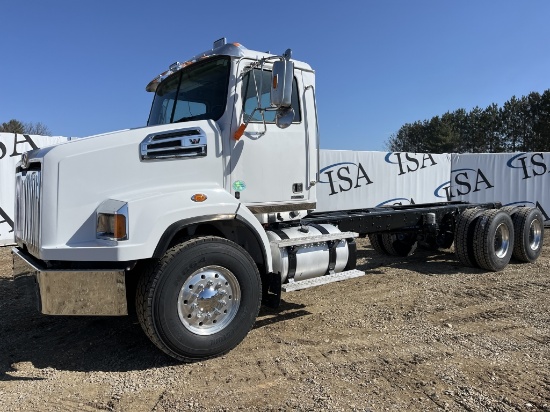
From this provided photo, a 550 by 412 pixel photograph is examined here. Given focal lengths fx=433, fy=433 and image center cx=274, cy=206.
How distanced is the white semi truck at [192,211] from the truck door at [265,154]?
0.5 inches

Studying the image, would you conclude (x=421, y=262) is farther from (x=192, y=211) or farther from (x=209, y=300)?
(x=192, y=211)

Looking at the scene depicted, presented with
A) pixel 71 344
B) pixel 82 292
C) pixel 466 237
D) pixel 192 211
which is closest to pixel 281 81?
pixel 192 211

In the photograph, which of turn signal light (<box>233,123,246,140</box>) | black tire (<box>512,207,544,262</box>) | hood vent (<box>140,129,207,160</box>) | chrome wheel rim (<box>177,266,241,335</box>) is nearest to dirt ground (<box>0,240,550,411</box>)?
chrome wheel rim (<box>177,266,241,335</box>)

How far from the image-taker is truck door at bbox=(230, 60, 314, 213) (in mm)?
4480

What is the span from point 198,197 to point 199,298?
89cm

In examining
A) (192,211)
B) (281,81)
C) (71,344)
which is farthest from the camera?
(71,344)

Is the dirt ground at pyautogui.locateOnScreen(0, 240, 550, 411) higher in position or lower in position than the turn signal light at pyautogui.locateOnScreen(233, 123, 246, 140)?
lower

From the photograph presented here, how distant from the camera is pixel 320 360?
383cm

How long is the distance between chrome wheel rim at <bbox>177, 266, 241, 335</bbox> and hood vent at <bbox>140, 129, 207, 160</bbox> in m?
1.13

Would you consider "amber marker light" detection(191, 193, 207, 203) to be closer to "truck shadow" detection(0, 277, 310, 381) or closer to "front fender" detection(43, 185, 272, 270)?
"front fender" detection(43, 185, 272, 270)

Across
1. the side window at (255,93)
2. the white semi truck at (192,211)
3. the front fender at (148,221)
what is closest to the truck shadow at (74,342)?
the white semi truck at (192,211)

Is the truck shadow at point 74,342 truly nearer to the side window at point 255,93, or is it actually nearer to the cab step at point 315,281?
the cab step at point 315,281

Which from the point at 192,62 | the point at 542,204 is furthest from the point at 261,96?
the point at 542,204

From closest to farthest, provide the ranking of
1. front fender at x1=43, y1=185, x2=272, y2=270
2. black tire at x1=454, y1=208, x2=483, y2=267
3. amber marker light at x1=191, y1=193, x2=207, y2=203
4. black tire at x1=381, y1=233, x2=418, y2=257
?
1. front fender at x1=43, y1=185, x2=272, y2=270
2. amber marker light at x1=191, y1=193, x2=207, y2=203
3. black tire at x1=454, y1=208, x2=483, y2=267
4. black tire at x1=381, y1=233, x2=418, y2=257
